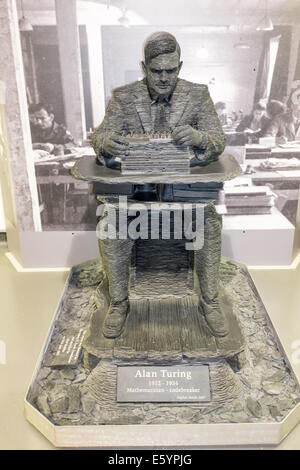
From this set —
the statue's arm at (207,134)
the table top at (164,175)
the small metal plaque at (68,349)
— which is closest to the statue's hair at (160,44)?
the statue's arm at (207,134)

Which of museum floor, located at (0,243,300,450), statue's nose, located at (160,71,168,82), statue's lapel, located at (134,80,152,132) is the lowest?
museum floor, located at (0,243,300,450)

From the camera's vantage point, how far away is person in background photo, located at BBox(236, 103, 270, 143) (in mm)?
3793

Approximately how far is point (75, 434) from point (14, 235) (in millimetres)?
2229

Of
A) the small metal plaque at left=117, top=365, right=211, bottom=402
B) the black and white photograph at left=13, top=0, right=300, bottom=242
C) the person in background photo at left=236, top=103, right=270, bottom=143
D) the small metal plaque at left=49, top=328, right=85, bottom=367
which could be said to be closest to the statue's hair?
the black and white photograph at left=13, top=0, right=300, bottom=242

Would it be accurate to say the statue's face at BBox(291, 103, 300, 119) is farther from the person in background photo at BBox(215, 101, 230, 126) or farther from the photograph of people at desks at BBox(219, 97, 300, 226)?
the person in background photo at BBox(215, 101, 230, 126)

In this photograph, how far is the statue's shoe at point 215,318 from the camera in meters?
2.82

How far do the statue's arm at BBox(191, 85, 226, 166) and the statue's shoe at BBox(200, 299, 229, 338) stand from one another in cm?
88

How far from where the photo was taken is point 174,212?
2922 millimetres

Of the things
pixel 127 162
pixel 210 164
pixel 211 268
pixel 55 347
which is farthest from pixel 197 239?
pixel 55 347

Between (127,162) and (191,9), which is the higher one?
(191,9)

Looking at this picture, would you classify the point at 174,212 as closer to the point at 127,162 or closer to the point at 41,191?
the point at 127,162

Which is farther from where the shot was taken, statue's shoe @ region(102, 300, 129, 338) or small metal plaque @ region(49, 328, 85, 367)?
Answer: small metal plaque @ region(49, 328, 85, 367)

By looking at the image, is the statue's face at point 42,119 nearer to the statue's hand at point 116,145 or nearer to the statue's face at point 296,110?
the statue's hand at point 116,145

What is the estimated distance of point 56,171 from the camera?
3.96m
